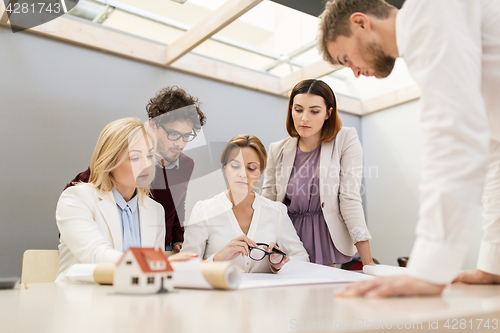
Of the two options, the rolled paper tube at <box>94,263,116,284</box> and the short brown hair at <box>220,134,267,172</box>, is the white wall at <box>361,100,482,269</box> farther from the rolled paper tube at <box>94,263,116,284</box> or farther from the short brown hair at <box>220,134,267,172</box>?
the rolled paper tube at <box>94,263,116,284</box>

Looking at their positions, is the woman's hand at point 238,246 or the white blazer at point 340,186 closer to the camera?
the woman's hand at point 238,246

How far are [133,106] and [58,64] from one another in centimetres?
55

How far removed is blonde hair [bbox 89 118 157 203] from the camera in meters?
1.18

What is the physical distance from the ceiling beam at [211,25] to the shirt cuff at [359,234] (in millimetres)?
1446

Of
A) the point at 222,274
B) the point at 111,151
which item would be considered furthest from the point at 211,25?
the point at 222,274

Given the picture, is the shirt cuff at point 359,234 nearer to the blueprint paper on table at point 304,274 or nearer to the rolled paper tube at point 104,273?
the blueprint paper on table at point 304,274

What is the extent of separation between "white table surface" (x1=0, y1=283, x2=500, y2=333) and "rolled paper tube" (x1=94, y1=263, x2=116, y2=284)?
16 centimetres

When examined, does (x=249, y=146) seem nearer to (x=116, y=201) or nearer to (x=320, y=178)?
(x=320, y=178)

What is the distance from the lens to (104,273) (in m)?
0.70

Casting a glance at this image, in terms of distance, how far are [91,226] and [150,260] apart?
56cm

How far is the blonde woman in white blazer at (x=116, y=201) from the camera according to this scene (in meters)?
1.02

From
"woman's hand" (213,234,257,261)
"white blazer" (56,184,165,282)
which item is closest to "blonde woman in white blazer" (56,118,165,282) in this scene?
"white blazer" (56,184,165,282)

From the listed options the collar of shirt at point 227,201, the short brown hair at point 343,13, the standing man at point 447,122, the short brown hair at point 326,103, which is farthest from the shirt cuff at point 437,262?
the short brown hair at point 326,103

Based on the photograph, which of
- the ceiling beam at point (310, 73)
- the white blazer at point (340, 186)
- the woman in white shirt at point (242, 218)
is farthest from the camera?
the ceiling beam at point (310, 73)
